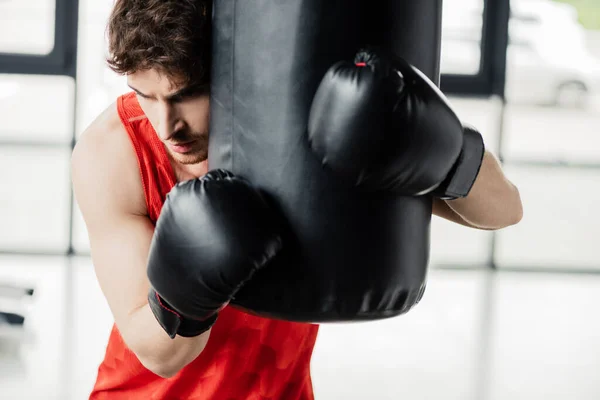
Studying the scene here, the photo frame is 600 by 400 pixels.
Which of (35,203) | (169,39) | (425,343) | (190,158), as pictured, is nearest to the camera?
(169,39)

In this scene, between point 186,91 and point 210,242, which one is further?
point 186,91

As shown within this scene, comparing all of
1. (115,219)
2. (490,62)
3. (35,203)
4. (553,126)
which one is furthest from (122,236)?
(553,126)

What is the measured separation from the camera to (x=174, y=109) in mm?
1111

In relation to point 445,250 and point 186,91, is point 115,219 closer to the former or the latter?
point 186,91

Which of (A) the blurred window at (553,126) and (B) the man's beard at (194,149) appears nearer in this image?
(B) the man's beard at (194,149)

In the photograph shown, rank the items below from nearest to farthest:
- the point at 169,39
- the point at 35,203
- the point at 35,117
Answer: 1. the point at 169,39
2. the point at 35,117
3. the point at 35,203

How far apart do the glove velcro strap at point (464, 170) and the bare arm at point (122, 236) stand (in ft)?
1.32

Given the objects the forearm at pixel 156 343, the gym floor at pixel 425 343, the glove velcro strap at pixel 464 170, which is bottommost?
the gym floor at pixel 425 343

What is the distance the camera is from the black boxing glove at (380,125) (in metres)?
0.80

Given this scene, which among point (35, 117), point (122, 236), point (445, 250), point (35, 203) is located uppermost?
point (122, 236)

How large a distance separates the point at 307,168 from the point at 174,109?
325 millimetres

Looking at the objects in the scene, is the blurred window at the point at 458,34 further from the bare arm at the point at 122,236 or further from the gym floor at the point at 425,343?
the bare arm at the point at 122,236

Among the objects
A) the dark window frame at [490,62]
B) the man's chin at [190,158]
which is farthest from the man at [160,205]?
the dark window frame at [490,62]

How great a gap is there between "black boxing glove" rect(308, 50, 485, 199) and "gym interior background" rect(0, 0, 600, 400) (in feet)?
7.51
